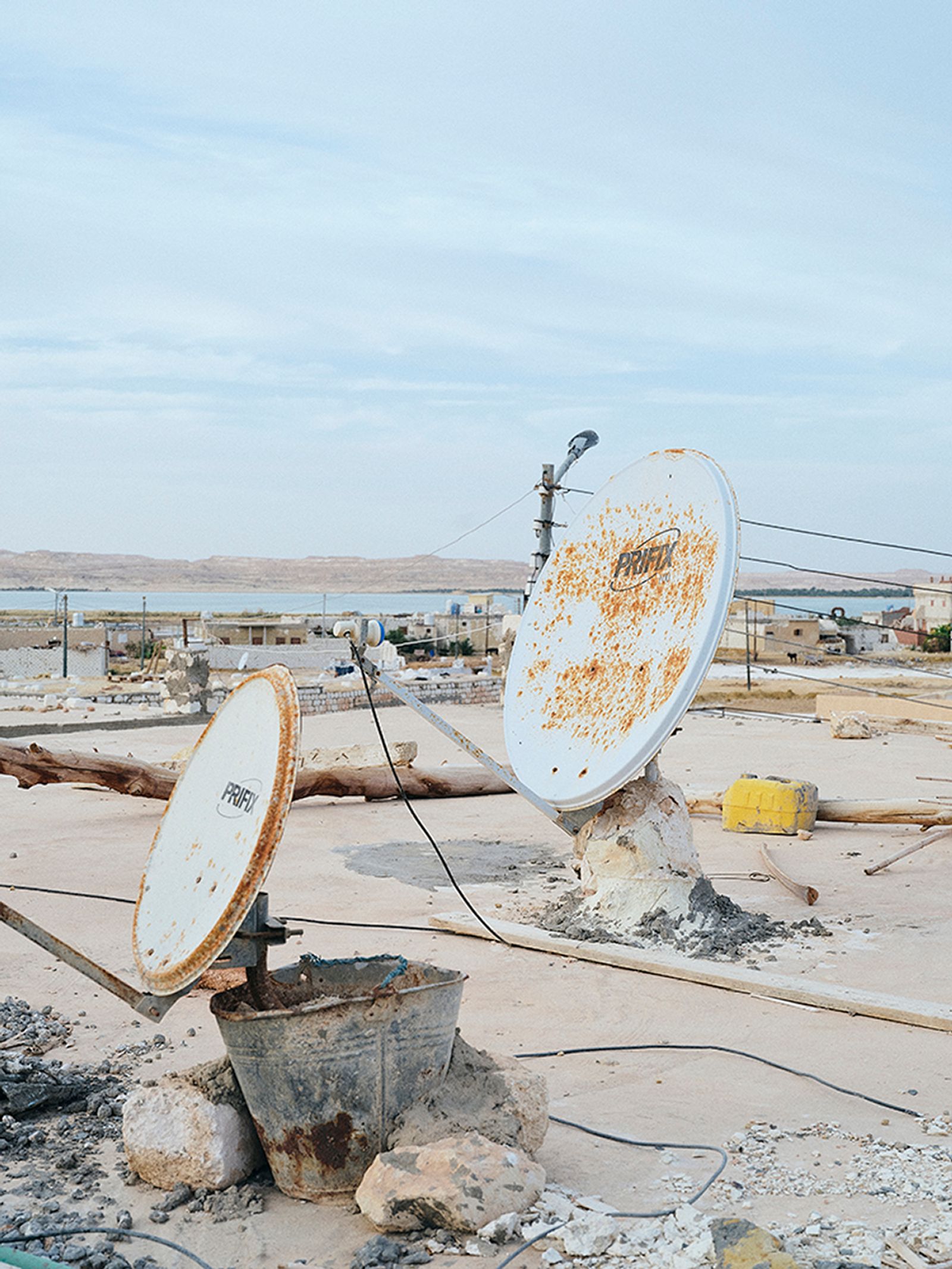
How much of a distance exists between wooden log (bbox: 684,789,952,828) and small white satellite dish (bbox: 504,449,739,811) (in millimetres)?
3531

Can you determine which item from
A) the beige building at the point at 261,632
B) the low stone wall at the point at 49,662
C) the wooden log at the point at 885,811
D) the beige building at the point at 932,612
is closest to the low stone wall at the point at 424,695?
the wooden log at the point at 885,811

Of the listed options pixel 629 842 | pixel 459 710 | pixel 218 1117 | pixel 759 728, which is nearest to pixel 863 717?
pixel 759 728

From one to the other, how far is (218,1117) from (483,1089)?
2.85ft

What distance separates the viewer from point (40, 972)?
6.54 meters

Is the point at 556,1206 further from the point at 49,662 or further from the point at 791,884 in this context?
the point at 49,662

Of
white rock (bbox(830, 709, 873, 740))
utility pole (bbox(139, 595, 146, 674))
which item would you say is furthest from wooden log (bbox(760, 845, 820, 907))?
utility pole (bbox(139, 595, 146, 674))

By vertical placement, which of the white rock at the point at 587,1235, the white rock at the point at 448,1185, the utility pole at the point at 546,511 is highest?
the utility pole at the point at 546,511

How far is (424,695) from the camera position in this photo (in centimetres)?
2483

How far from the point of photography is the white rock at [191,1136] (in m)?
3.95

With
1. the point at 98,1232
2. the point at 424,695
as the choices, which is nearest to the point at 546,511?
the point at 98,1232

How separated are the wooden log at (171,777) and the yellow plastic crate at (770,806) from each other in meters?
2.87

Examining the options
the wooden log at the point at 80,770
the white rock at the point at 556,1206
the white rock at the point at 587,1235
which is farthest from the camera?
the wooden log at the point at 80,770

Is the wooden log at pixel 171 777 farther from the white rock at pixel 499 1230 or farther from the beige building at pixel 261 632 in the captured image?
the beige building at pixel 261 632

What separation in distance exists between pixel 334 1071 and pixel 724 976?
3044 mm
